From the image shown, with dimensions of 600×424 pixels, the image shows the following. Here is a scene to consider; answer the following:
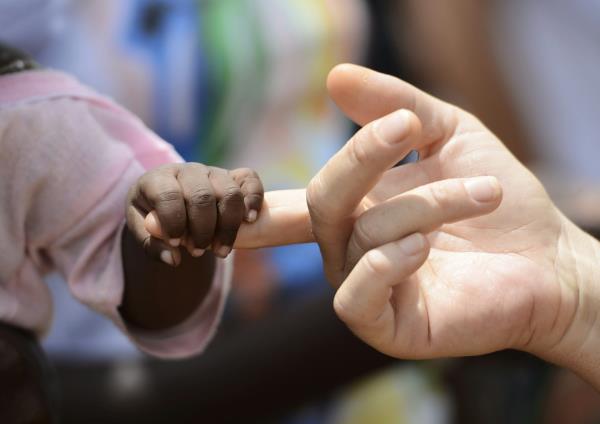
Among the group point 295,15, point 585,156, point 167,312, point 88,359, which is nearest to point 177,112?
point 295,15

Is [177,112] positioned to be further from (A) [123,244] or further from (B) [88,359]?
(A) [123,244]

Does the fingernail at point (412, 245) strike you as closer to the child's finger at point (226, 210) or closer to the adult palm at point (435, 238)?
the adult palm at point (435, 238)

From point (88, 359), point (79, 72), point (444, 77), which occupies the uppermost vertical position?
point (79, 72)

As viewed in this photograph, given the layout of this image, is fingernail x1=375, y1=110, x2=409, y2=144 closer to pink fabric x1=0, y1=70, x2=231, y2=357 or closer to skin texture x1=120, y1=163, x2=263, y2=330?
skin texture x1=120, y1=163, x2=263, y2=330

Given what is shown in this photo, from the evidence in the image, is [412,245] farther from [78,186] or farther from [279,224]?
[78,186]

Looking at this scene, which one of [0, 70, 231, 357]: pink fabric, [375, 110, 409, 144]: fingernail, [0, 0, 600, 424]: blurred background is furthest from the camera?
[0, 0, 600, 424]: blurred background

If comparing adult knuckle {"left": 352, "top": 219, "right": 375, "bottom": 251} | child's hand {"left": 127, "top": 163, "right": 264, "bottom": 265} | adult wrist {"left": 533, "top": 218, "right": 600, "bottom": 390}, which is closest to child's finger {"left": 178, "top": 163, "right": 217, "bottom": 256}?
child's hand {"left": 127, "top": 163, "right": 264, "bottom": 265}

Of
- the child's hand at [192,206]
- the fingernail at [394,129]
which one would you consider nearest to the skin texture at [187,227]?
the child's hand at [192,206]
